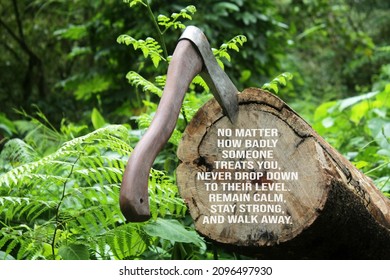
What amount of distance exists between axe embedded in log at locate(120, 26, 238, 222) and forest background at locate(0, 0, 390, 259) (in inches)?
10.3

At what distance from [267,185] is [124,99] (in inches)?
131

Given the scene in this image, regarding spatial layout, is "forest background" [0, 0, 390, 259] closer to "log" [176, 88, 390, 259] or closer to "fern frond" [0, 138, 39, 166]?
"fern frond" [0, 138, 39, 166]

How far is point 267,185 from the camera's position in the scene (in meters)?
1.81

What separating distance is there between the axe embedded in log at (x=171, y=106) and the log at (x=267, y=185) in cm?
6

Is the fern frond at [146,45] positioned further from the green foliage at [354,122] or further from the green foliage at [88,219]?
the green foliage at [354,122]

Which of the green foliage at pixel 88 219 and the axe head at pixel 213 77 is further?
the green foliage at pixel 88 219

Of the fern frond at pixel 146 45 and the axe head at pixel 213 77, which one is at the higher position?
the fern frond at pixel 146 45

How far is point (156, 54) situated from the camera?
2.09 m

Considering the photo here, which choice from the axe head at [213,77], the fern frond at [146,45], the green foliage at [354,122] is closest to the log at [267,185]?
the axe head at [213,77]

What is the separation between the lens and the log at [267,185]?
1761 mm

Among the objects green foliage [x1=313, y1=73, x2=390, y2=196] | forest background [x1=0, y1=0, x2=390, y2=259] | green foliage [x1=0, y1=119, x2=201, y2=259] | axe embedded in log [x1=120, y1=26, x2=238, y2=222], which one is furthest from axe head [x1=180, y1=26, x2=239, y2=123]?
green foliage [x1=313, y1=73, x2=390, y2=196]

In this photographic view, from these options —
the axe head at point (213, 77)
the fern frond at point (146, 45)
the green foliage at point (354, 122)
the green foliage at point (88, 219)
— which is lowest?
the green foliage at point (88, 219)

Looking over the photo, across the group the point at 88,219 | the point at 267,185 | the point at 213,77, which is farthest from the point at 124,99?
the point at 267,185

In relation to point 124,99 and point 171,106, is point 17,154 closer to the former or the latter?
point 171,106
